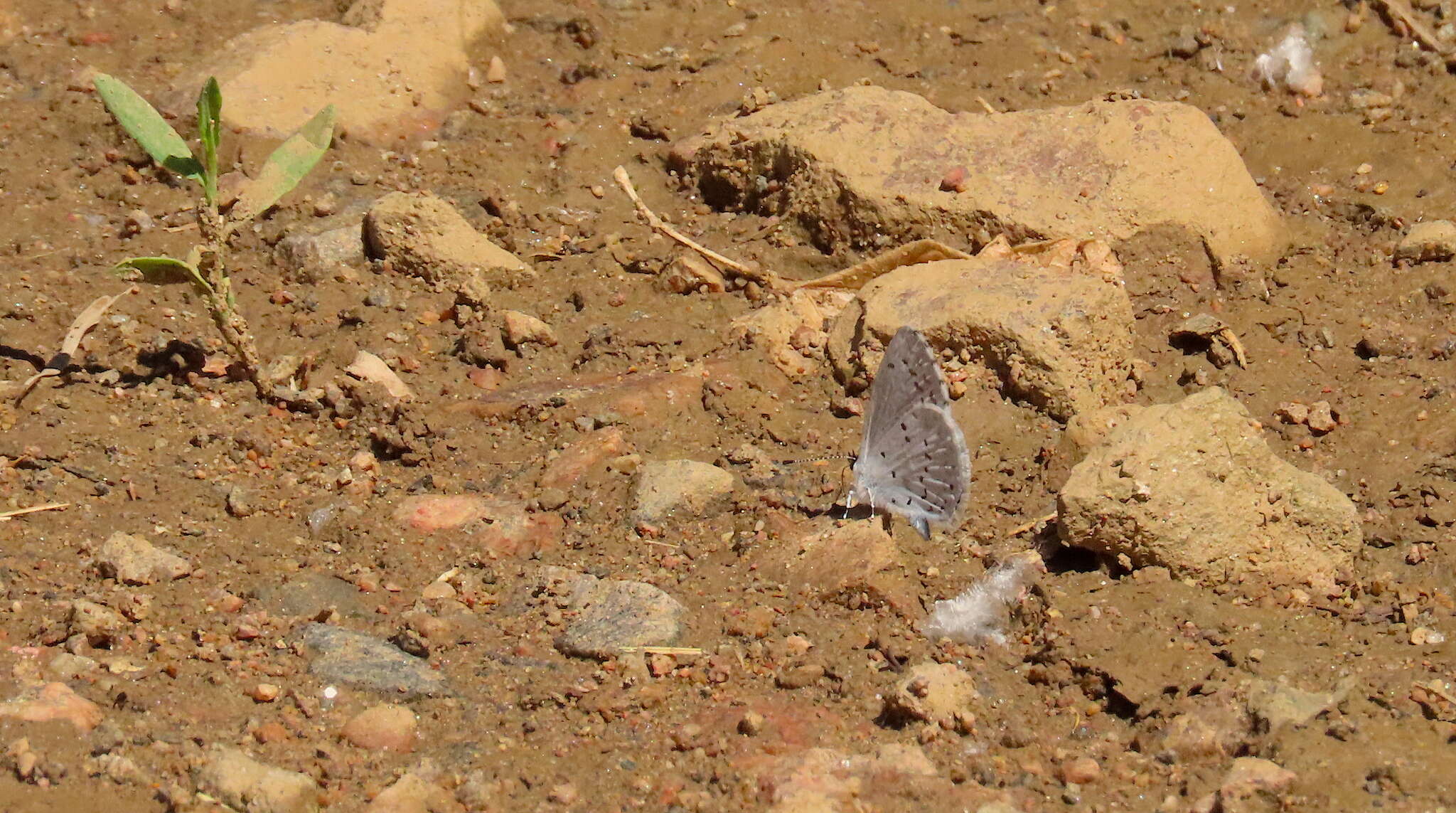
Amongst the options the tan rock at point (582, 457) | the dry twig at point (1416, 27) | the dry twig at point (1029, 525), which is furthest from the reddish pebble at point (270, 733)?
the dry twig at point (1416, 27)

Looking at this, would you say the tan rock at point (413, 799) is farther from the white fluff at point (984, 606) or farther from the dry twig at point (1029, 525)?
the dry twig at point (1029, 525)

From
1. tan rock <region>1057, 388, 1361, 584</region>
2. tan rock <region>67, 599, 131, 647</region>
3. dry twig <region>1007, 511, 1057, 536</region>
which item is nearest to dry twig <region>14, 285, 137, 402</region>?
tan rock <region>67, 599, 131, 647</region>

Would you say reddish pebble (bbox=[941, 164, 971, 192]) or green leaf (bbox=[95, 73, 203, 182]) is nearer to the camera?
green leaf (bbox=[95, 73, 203, 182])

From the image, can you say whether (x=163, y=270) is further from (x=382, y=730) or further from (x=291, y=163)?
(x=382, y=730)

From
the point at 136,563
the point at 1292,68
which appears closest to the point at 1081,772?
the point at 136,563

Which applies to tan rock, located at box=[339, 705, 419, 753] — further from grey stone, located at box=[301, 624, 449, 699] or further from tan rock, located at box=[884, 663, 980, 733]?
tan rock, located at box=[884, 663, 980, 733]

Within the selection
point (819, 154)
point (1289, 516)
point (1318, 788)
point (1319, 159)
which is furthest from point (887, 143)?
point (1318, 788)

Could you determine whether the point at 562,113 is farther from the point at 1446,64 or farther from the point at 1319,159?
the point at 1446,64
